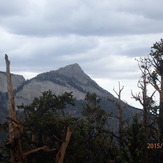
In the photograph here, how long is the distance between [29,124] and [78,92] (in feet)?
544

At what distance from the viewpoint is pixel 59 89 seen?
187000 mm

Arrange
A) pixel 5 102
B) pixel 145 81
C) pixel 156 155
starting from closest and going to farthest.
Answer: pixel 156 155, pixel 145 81, pixel 5 102

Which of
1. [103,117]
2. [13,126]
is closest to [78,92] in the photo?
[103,117]

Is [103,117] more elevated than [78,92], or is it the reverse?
[78,92]

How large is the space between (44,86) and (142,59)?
163590 millimetres

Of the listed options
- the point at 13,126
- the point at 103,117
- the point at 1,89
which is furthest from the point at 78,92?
the point at 13,126

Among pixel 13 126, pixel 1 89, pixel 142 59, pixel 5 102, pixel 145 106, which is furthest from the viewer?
pixel 1 89

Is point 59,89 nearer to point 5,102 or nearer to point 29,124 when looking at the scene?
point 5,102

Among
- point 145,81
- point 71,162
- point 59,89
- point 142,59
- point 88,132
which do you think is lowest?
point 71,162

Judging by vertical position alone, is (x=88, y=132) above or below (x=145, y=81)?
below

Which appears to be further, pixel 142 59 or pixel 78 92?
pixel 78 92

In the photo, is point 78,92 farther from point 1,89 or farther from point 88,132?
point 88,132

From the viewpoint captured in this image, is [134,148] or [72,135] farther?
[72,135]

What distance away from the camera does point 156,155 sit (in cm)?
2083
